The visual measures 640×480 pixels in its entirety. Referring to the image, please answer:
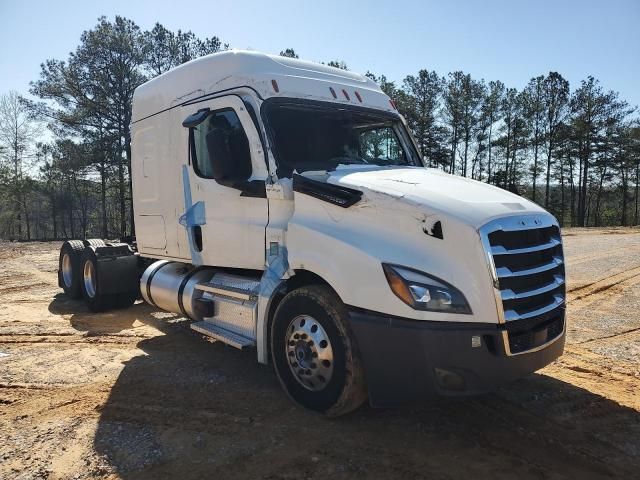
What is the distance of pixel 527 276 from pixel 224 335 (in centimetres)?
289

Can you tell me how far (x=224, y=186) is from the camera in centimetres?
493

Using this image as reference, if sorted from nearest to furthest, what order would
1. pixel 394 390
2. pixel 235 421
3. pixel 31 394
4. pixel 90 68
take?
pixel 394 390
pixel 235 421
pixel 31 394
pixel 90 68

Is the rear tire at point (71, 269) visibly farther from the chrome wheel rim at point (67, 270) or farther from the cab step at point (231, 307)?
the cab step at point (231, 307)

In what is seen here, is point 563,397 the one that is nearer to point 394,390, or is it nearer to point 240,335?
point 394,390

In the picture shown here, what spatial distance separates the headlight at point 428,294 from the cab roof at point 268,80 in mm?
2407

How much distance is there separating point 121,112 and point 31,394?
2940 cm

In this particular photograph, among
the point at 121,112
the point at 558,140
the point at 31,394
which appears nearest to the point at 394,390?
the point at 31,394

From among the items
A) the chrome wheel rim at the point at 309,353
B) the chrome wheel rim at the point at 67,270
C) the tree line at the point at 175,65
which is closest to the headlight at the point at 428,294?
the chrome wheel rim at the point at 309,353

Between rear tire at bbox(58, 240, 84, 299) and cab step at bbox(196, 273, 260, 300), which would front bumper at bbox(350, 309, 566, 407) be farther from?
rear tire at bbox(58, 240, 84, 299)

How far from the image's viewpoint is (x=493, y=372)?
3230 millimetres

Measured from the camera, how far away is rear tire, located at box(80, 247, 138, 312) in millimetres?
8109

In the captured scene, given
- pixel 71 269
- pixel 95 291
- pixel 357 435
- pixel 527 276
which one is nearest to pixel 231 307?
pixel 357 435

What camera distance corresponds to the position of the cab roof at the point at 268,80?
4770 millimetres

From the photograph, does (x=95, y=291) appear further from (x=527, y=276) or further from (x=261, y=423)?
(x=527, y=276)
